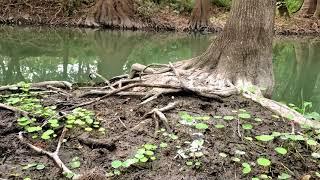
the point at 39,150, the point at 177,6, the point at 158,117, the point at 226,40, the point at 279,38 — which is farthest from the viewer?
the point at 177,6

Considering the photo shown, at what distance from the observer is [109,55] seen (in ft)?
43.7

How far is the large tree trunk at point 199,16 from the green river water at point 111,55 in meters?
1.54

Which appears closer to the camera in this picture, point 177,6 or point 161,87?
point 161,87

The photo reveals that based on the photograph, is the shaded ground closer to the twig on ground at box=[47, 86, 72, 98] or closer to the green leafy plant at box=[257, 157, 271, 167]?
the twig on ground at box=[47, 86, 72, 98]

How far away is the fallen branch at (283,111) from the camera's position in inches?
182

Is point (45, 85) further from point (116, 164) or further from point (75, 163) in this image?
point (116, 164)

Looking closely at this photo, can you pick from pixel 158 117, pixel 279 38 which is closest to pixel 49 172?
pixel 158 117

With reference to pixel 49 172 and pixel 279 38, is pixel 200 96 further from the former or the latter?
pixel 279 38

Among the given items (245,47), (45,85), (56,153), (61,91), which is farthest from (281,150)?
(45,85)

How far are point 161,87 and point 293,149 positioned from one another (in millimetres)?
1593

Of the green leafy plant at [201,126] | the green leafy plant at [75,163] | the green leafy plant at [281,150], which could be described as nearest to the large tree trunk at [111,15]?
the green leafy plant at [201,126]

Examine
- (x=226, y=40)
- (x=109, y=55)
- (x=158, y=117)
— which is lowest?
(x=109, y=55)

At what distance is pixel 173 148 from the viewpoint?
3.90 metres

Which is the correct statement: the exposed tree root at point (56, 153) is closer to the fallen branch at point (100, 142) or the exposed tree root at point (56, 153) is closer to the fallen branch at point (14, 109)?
the fallen branch at point (100, 142)
